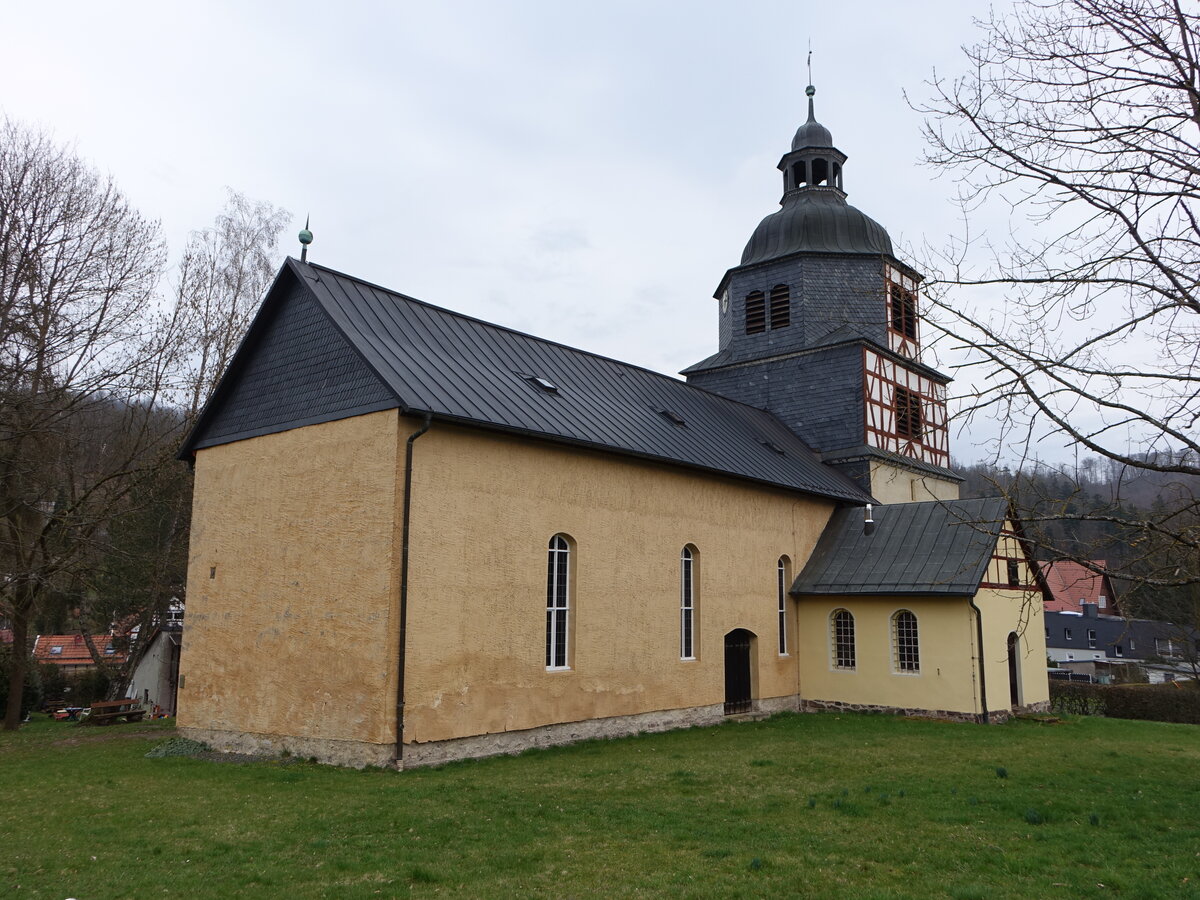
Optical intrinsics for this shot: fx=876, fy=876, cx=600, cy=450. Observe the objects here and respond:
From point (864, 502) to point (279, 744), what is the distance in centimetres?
1576

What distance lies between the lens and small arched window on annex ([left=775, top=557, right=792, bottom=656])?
2084 centimetres

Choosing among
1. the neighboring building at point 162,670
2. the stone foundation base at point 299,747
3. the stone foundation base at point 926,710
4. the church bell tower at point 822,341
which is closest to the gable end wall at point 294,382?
the stone foundation base at point 299,747

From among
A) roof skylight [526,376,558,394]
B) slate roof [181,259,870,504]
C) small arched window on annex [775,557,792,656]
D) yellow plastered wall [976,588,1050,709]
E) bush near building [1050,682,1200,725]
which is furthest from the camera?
bush near building [1050,682,1200,725]

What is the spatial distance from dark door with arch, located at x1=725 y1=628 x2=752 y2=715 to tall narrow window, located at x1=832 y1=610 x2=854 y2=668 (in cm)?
249

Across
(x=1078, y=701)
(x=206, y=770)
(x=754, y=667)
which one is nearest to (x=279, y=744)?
(x=206, y=770)

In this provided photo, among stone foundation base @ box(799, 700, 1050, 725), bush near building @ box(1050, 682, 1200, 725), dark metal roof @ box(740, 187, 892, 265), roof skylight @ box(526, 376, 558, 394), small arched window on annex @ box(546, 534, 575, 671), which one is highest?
dark metal roof @ box(740, 187, 892, 265)

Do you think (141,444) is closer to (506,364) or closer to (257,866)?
(506,364)

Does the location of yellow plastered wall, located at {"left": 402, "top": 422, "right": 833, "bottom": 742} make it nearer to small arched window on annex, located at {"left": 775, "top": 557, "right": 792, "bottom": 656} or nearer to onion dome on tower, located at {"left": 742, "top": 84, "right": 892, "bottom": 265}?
small arched window on annex, located at {"left": 775, "top": 557, "right": 792, "bottom": 656}

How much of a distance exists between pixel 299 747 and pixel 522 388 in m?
7.14

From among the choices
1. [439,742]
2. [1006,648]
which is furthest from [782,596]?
Result: [439,742]

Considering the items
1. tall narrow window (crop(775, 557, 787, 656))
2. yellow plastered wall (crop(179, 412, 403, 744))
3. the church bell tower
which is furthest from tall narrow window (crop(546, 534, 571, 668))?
the church bell tower

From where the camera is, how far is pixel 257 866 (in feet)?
25.0

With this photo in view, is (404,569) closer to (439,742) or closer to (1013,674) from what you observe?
(439,742)

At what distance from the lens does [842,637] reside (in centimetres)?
2092
